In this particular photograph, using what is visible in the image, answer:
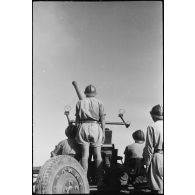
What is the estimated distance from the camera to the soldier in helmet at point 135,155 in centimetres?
283

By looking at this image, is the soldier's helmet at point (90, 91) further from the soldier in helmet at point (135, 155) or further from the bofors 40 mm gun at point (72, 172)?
the soldier in helmet at point (135, 155)

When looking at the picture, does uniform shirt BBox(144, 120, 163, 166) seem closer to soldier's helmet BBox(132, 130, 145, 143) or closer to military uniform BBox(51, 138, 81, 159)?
soldier's helmet BBox(132, 130, 145, 143)

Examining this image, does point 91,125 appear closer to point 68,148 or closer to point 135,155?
point 68,148

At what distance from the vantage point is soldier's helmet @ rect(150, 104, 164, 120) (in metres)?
2.83

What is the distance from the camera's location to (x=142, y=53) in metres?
2.87

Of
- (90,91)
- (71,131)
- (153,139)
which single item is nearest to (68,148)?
(71,131)

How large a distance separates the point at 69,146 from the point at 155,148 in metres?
0.64

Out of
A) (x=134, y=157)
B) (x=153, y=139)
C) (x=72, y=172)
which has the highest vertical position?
(x=153, y=139)

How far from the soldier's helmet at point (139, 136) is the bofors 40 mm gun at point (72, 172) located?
8 cm

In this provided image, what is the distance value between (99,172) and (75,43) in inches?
38.5

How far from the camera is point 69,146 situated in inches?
112
